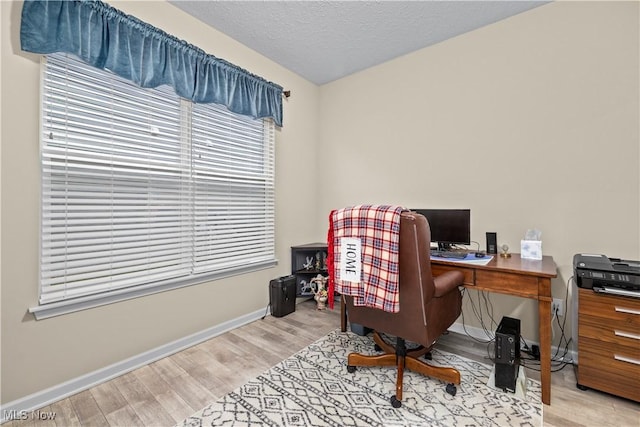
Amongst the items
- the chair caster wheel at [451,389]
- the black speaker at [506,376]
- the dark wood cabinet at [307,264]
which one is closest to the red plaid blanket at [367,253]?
the chair caster wheel at [451,389]

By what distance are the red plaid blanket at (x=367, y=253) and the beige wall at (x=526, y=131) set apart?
1416 mm

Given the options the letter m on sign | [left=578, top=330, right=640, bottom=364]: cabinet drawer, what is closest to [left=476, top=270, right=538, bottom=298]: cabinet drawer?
[left=578, top=330, right=640, bottom=364]: cabinet drawer

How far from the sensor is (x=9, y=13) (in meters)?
1.54

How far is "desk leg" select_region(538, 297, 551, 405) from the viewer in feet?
5.39

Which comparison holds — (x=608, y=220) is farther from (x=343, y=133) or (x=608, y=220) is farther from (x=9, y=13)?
(x=9, y=13)

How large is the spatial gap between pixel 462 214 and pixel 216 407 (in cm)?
220

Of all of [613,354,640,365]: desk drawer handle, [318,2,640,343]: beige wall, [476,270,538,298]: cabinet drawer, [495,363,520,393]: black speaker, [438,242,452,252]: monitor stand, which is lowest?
[495,363,520,393]: black speaker

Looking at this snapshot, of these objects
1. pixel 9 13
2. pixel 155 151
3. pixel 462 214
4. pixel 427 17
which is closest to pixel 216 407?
pixel 155 151

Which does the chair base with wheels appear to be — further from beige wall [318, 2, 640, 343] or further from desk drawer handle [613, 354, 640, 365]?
beige wall [318, 2, 640, 343]

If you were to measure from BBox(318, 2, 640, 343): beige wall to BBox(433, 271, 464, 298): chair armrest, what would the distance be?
0.87 m

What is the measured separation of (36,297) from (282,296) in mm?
1836

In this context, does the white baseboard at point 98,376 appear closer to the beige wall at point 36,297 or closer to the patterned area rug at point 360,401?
the beige wall at point 36,297

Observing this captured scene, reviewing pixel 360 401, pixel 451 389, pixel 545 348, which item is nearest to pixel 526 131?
pixel 545 348

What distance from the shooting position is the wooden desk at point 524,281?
1.66 m
